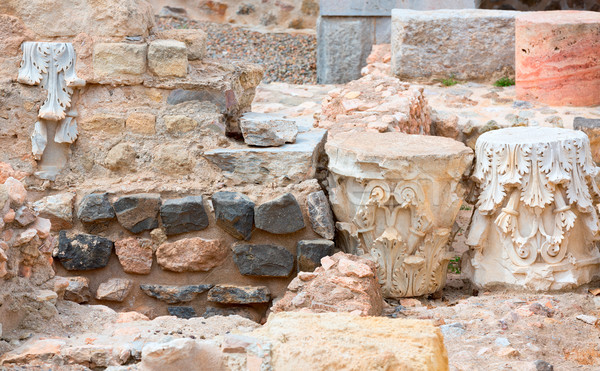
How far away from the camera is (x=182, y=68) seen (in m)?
4.46

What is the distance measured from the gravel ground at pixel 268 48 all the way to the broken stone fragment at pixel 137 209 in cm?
611

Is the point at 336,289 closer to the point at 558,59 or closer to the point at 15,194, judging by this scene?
the point at 15,194

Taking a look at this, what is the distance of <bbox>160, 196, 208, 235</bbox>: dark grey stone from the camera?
4289 mm

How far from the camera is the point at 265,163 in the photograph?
4.40m

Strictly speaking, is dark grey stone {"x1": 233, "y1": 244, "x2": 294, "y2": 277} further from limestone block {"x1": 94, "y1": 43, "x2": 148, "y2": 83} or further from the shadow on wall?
the shadow on wall

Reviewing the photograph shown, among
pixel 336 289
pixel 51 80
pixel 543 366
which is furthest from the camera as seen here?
pixel 51 80

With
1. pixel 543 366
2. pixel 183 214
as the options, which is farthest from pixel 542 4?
pixel 543 366

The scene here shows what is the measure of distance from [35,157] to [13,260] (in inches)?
52.9

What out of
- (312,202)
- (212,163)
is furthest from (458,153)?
(212,163)

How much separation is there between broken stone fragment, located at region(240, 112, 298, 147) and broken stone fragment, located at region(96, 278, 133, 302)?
3.38 ft

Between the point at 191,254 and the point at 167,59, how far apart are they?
3.57ft

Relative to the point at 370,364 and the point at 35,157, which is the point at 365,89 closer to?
the point at 35,157

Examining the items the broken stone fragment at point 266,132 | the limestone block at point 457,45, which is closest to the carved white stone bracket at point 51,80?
the broken stone fragment at point 266,132

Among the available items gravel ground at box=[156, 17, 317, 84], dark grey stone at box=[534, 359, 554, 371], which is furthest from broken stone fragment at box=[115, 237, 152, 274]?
gravel ground at box=[156, 17, 317, 84]
